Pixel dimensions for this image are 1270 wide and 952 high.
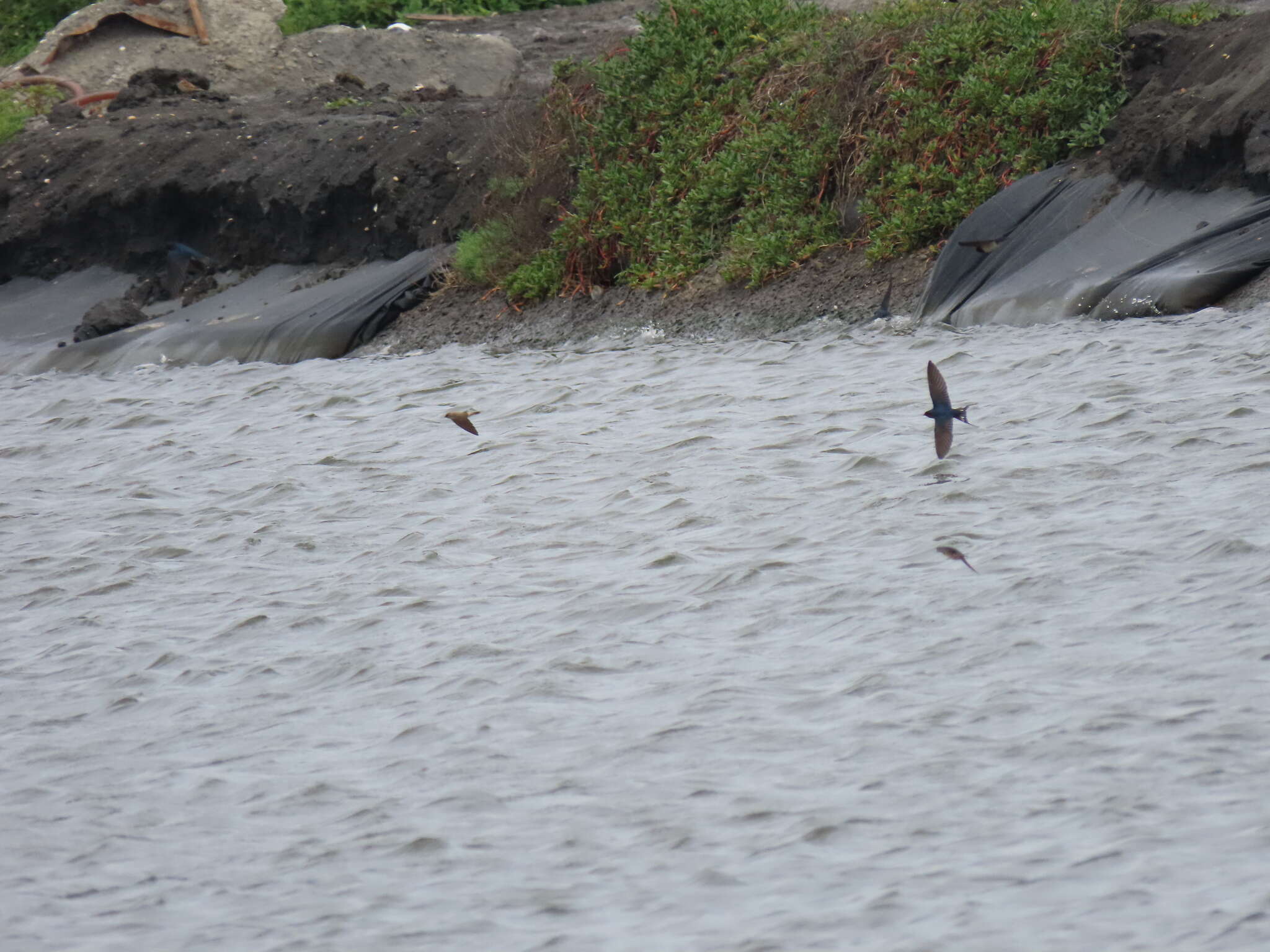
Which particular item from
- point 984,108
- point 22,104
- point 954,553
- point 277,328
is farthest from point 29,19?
point 954,553

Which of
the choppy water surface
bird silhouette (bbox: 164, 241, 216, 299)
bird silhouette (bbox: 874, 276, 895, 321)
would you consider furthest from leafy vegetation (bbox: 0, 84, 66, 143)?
bird silhouette (bbox: 874, 276, 895, 321)

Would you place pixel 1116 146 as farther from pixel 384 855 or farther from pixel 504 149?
pixel 384 855

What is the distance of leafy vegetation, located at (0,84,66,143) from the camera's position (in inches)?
768

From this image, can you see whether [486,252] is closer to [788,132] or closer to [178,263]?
[788,132]

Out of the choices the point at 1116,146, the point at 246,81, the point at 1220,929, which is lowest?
the point at 1220,929

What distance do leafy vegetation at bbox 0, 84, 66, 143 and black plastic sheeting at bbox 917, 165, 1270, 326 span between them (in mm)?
12790

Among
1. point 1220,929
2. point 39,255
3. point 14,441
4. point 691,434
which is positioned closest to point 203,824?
point 1220,929

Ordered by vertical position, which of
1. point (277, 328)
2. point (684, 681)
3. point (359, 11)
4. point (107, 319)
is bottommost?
point (684, 681)

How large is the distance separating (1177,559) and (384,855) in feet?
10.6

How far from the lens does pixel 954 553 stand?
256 inches

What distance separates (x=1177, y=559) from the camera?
19.7 ft

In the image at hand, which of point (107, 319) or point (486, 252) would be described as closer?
point (486, 252)

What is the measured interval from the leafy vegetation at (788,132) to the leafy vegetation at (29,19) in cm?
1537

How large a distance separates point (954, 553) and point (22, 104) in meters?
17.5
